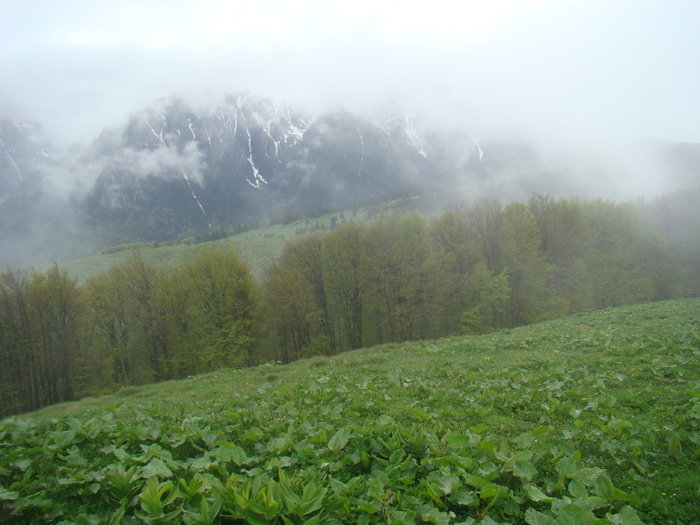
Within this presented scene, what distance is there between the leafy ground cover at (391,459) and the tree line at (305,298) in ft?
106

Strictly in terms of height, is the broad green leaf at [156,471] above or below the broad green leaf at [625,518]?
above

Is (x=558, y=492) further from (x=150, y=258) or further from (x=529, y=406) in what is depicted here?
(x=150, y=258)

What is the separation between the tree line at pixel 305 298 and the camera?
35375 millimetres

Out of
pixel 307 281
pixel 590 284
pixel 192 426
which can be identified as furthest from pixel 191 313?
pixel 590 284

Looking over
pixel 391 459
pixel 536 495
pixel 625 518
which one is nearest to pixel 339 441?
pixel 391 459

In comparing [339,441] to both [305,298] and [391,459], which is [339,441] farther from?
[305,298]

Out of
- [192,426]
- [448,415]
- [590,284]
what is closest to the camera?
[192,426]

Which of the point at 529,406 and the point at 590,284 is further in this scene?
the point at 590,284

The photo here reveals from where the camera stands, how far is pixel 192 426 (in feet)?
21.2

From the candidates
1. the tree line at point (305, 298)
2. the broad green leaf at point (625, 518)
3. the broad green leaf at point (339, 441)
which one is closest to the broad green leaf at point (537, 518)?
the broad green leaf at point (625, 518)

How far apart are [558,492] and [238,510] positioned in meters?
3.95

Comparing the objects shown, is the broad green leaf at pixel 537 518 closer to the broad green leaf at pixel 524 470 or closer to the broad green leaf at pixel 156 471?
the broad green leaf at pixel 524 470

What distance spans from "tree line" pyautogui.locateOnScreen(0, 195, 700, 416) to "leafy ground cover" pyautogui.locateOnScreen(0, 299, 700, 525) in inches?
1272

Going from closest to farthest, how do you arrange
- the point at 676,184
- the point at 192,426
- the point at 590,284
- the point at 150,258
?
the point at 192,426 < the point at 590,284 < the point at 150,258 < the point at 676,184
